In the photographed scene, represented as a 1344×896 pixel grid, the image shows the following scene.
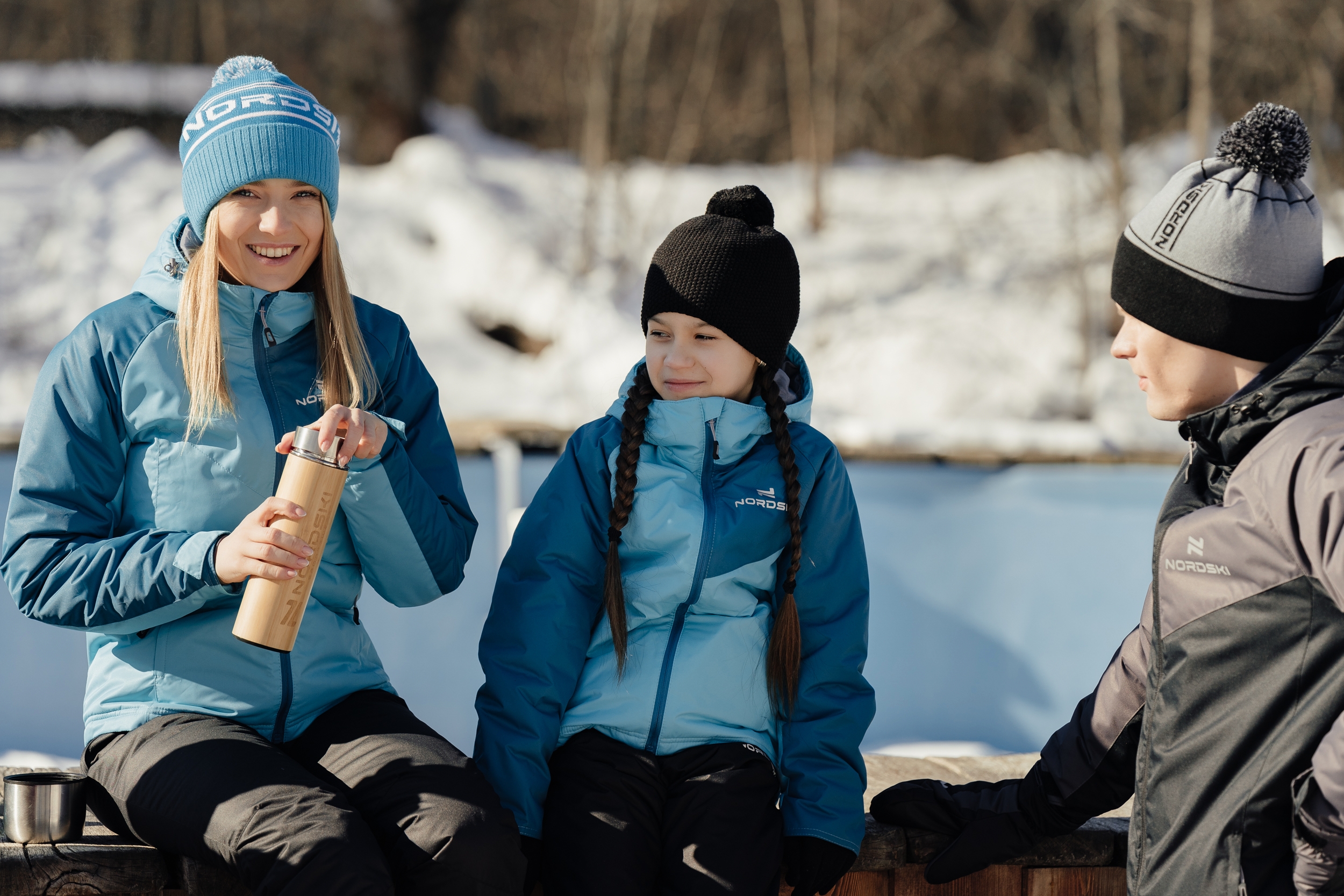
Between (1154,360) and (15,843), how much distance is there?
1.62m

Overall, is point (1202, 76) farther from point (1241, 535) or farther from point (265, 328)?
point (265, 328)

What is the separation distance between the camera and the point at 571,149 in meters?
12.1

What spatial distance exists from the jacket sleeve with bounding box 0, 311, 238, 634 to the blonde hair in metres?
0.09

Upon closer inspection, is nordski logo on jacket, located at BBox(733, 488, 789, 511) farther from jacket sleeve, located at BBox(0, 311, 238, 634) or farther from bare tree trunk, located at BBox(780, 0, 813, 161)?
bare tree trunk, located at BBox(780, 0, 813, 161)

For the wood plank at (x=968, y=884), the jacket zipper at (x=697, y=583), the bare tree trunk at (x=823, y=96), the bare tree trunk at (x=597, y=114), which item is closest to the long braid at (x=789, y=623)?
the jacket zipper at (x=697, y=583)

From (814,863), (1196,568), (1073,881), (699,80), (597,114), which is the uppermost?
(699,80)

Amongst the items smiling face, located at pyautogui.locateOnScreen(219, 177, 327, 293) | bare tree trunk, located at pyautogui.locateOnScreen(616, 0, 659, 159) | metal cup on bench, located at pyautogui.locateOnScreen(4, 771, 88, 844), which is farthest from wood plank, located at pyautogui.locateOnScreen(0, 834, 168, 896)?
bare tree trunk, located at pyautogui.locateOnScreen(616, 0, 659, 159)

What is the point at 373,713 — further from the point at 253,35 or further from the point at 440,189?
the point at 253,35

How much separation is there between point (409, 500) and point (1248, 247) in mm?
1172

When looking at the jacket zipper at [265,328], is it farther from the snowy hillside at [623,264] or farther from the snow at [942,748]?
the snowy hillside at [623,264]

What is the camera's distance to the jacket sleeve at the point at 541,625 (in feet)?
5.37

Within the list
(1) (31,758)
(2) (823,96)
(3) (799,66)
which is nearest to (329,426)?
(1) (31,758)

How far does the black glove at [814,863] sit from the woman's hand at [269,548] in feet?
2.59

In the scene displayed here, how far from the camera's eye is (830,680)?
1750 mm
